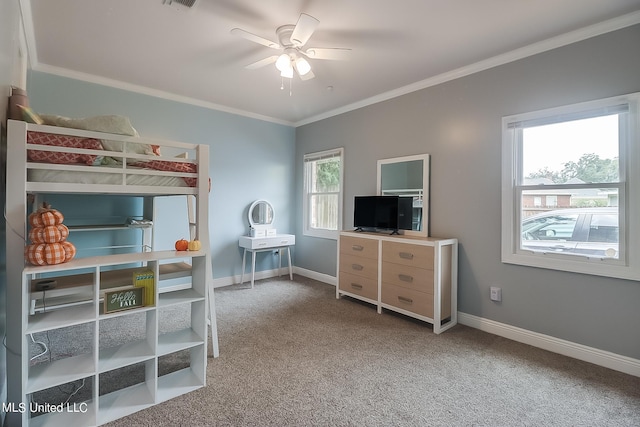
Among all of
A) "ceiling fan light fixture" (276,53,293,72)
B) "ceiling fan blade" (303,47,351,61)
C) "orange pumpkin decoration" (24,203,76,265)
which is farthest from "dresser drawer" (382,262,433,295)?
"orange pumpkin decoration" (24,203,76,265)

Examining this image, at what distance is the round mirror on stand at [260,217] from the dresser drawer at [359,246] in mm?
1353

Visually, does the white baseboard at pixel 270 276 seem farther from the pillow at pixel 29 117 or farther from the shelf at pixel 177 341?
the pillow at pixel 29 117

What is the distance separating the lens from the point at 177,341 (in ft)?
6.22

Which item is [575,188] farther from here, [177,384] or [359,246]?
Answer: [177,384]

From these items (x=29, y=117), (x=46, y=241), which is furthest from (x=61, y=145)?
(x=46, y=241)

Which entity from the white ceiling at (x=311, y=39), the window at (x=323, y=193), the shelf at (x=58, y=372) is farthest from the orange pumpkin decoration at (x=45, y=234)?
the window at (x=323, y=193)

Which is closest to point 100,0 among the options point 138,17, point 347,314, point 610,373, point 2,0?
point 138,17

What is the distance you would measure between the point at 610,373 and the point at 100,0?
431cm

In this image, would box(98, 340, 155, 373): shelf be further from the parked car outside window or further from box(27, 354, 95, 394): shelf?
the parked car outside window

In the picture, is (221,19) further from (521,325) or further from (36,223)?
(521,325)

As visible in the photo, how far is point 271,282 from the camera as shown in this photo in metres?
4.40

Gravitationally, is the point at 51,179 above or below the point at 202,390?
above

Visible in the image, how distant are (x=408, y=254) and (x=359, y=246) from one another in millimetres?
638

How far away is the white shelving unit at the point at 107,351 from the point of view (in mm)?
1453
